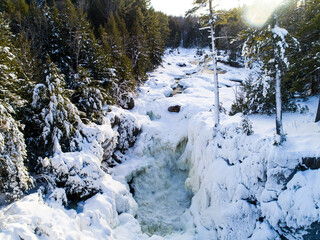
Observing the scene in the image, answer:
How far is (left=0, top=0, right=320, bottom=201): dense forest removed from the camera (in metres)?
8.12

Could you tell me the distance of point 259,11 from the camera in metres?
8.06

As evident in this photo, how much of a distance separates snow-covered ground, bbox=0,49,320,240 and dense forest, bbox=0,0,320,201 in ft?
4.39

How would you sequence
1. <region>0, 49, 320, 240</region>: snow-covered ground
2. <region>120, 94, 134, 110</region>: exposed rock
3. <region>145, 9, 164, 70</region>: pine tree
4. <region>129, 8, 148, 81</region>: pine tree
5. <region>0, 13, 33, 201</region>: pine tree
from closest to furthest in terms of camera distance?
<region>0, 49, 320, 240</region>: snow-covered ground → <region>0, 13, 33, 201</region>: pine tree → <region>120, 94, 134, 110</region>: exposed rock → <region>129, 8, 148, 81</region>: pine tree → <region>145, 9, 164, 70</region>: pine tree

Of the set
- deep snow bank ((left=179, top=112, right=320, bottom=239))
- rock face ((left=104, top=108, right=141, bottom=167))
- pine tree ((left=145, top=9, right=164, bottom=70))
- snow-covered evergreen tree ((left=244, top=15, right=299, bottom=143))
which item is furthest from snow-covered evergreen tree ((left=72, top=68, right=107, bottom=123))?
pine tree ((left=145, top=9, right=164, bottom=70))

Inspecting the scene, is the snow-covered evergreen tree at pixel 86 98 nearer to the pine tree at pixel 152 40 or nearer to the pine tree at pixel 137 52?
the pine tree at pixel 137 52

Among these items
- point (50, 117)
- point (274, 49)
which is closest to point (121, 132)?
point (50, 117)

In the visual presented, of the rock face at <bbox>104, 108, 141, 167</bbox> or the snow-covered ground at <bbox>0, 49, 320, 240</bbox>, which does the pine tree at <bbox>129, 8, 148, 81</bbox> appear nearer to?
the rock face at <bbox>104, 108, 141, 167</bbox>

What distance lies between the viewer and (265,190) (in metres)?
7.78

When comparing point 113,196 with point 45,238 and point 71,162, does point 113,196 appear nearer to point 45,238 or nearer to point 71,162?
point 71,162

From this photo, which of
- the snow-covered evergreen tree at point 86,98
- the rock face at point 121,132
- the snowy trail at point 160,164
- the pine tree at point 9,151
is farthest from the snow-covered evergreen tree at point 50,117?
the snowy trail at point 160,164

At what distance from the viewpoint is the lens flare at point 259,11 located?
25.6ft

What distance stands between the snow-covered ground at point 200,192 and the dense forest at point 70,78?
1337mm

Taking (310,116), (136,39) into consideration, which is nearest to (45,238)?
(310,116)

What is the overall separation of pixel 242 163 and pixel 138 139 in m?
10.3
